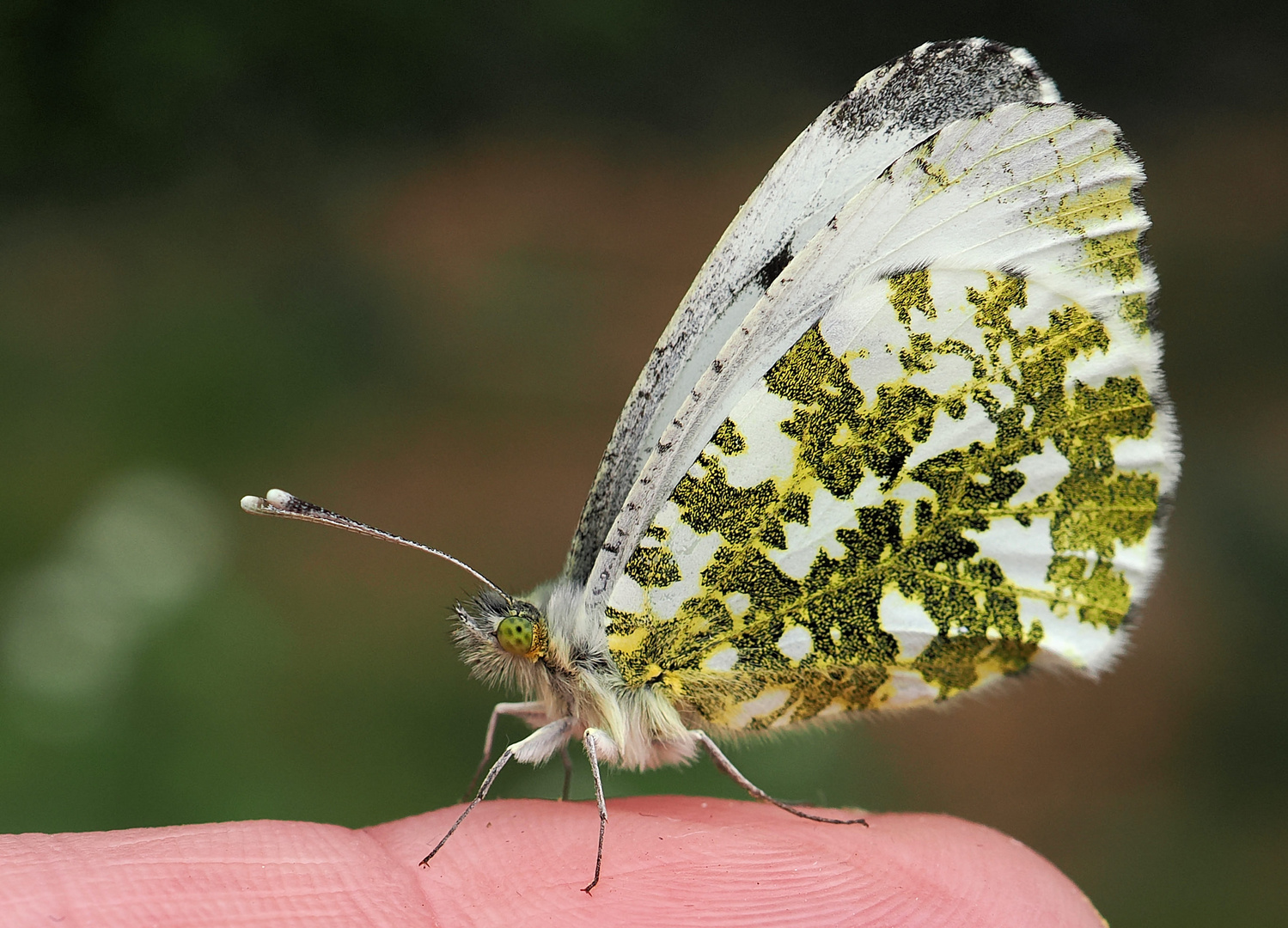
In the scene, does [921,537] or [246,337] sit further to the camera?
[246,337]

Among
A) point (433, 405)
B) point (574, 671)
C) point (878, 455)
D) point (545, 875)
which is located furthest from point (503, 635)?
point (433, 405)

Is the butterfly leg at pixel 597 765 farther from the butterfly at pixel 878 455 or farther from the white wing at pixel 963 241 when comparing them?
the white wing at pixel 963 241

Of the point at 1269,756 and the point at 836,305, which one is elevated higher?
the point at 836,305

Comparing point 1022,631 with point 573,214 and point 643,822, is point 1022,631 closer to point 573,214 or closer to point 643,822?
point 643,822

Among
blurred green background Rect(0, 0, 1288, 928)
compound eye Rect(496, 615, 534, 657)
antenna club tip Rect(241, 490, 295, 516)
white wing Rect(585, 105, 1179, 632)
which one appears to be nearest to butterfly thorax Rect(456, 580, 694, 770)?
compound eye Rect(496, 615, 534, 657)

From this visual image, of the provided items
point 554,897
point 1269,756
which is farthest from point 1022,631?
point 1269,756

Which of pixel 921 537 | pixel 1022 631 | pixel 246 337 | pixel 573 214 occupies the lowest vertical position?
pixel 1022 631

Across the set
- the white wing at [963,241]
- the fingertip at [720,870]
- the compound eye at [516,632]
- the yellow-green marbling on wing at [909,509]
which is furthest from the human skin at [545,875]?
the white wing at [963,241]
